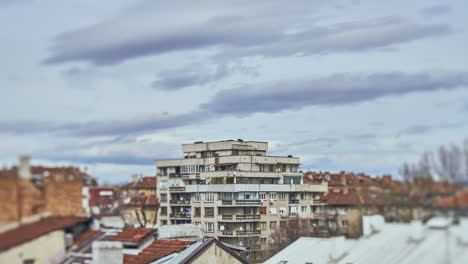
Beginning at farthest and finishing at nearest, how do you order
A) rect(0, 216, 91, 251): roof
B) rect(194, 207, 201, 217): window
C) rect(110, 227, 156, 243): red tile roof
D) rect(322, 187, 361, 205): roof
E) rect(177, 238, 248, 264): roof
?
rect(194, 207, 201, 217): window, rect(177, 238, 248, 264): roof, rect(322, 187, 361, 205): roof, rect(110, 227, 156, 243): red tile roof, rect(0, 216, 91, 251): roof

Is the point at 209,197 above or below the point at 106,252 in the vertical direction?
above

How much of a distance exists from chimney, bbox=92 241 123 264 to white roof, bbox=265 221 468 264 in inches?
176

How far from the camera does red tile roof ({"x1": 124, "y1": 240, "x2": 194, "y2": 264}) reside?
18.0 m

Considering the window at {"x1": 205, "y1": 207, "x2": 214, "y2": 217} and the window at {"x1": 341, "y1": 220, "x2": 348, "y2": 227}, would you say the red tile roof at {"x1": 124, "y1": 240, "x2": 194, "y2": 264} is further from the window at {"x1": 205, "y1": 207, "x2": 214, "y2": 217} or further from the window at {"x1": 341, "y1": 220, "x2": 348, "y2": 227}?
the window at {"x1": 205, "y1": 207, "x2": 214, "y2": 217}

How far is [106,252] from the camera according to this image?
13555mm

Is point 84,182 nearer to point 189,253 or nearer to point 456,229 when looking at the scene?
point 456,229

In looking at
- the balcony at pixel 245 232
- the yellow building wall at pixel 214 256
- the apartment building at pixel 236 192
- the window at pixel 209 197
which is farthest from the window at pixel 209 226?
the yellow building wall at pixel 214 256

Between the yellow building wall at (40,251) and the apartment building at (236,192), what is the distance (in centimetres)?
4827

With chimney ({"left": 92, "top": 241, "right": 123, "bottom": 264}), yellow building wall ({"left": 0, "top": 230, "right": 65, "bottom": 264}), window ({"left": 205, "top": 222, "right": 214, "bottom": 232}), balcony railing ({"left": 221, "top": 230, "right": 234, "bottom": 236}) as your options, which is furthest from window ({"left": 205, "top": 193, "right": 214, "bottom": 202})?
yellow building wall ({"left": 0, "top": 230, "right": 65, "bottom": 264})

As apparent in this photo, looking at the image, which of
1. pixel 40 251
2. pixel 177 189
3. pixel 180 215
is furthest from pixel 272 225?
pixel 40 251

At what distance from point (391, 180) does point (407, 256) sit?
2.14m

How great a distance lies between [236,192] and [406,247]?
170 ft

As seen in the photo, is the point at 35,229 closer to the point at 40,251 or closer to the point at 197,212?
the point at 40,251

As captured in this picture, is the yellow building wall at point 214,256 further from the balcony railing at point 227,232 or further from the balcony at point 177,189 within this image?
the balcony at point 177,189
